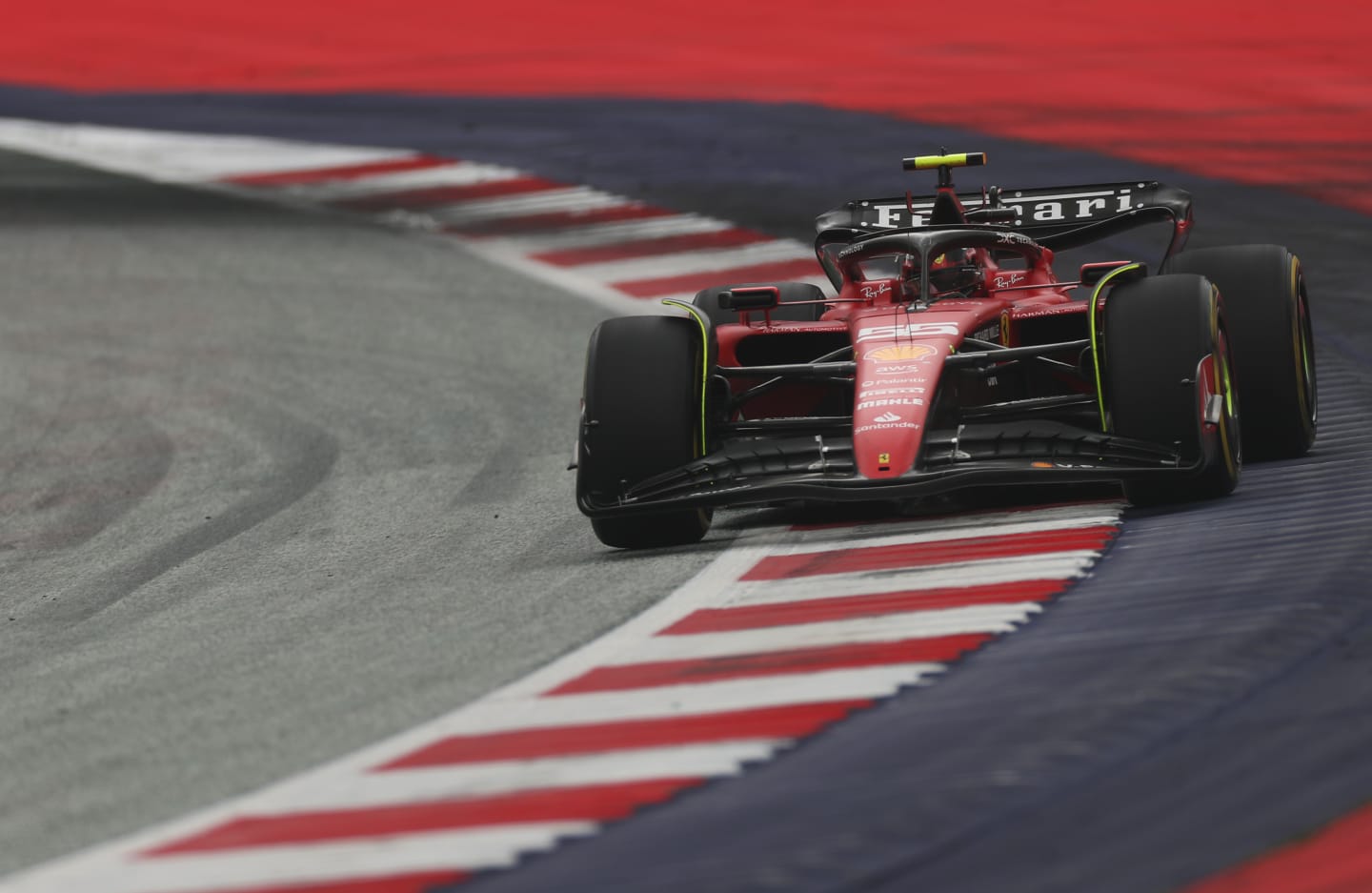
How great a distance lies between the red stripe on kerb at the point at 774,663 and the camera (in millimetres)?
6340

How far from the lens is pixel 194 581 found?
29.4 ft

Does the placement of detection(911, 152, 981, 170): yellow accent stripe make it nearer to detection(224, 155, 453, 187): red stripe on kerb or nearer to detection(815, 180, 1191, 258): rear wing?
detection(815, 180, 1191, 258): rear wing

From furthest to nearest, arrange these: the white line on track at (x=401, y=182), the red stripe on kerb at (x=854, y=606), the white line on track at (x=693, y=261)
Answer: the white line on track at (x=401, y=182), the white line on track at (x=693, y=261), the red stripe on kerb at (x=854, y=606)

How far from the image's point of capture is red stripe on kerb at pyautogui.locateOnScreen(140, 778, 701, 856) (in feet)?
16.8

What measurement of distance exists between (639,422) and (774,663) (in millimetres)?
2398

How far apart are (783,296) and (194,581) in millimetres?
3402

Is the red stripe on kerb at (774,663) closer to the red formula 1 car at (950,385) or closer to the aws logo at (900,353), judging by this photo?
the red formula 1 car at (950,385)

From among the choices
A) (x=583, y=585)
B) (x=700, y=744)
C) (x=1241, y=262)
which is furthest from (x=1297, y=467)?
(x=700, y=744)

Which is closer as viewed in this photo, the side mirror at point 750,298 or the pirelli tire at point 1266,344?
the side mirror at point 750,298

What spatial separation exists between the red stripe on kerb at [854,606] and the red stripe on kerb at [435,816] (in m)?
1.75

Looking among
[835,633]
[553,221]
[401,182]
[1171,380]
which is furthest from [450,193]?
[835,633]

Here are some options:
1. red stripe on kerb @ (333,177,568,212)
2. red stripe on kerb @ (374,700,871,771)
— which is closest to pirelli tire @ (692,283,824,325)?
red stripe on kerb @ (374,700,871,771)

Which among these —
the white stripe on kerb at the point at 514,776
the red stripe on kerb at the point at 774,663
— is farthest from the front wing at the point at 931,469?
the white stripe on kerb at the point at 514,776

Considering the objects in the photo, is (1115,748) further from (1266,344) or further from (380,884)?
(1266,344)
